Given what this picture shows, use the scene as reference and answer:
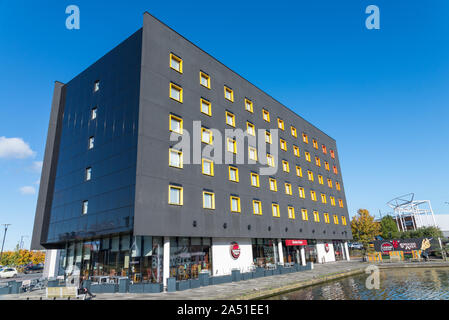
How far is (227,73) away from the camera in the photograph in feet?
114

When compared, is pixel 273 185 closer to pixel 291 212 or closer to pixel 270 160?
pixel 270 160

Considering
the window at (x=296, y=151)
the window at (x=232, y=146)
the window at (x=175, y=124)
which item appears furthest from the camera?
the window at (x=296, y=151)

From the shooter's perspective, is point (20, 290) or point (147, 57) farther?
point (147, 57)

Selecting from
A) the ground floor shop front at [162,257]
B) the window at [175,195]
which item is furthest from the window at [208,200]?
the ground floor shop front at [162,257]

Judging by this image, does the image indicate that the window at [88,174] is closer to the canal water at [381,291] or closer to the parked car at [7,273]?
the canal water at [381,291]

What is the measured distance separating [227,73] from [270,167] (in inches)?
519

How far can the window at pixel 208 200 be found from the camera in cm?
2662

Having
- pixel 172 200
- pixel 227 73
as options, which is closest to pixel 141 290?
pixel 172 200

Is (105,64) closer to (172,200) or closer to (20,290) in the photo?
(172,200)

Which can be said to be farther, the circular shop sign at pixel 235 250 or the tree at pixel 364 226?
the tree at pixel 364 226

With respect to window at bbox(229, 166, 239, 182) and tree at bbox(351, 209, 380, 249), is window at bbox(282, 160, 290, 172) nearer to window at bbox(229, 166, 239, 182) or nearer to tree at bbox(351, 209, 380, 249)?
window at bbox(229, 166, 239, 182)

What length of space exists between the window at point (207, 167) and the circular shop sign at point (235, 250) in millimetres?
7923

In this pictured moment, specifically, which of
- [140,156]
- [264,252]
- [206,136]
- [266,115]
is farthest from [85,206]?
[266,115]

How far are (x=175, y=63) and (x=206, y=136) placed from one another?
7930mm
